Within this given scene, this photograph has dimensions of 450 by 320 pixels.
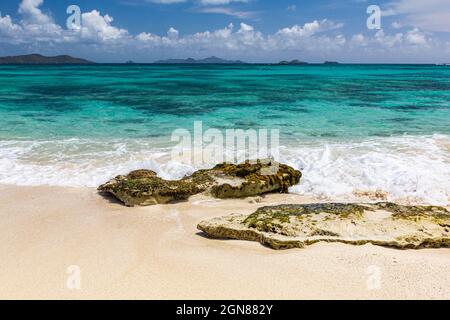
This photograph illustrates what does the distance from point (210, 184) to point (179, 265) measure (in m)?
2.98

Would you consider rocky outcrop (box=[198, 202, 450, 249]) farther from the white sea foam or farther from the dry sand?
the white sea foam

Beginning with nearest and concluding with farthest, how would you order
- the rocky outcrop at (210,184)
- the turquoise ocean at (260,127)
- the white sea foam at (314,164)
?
the rocky outcrop at (210,184) < the white sea foam at (314,164) < the turquoise ocean at (260,127)

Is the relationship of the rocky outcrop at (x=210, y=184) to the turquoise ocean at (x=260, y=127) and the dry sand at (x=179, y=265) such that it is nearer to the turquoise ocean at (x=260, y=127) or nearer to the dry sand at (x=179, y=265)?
the turquoise ocean at (x=260, y=127)

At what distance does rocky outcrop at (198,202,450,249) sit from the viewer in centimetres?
504

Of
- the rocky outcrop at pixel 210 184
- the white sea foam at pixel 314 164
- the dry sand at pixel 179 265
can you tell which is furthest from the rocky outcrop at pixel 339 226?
the white sea foam at pixel 314 164

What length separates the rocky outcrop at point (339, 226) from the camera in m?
5.04

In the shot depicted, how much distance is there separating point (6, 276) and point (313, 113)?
16.2m

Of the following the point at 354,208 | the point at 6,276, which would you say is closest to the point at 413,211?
the point at 354,208

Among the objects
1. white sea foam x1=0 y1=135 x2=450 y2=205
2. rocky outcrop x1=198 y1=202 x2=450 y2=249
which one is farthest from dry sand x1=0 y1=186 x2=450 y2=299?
white sea foam x1=0 y1=135 x2=450 y2=205

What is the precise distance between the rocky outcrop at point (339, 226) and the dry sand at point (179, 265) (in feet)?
0.49

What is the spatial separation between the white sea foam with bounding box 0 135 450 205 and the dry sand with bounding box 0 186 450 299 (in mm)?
2666

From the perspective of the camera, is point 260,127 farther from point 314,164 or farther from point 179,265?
point 179,265
